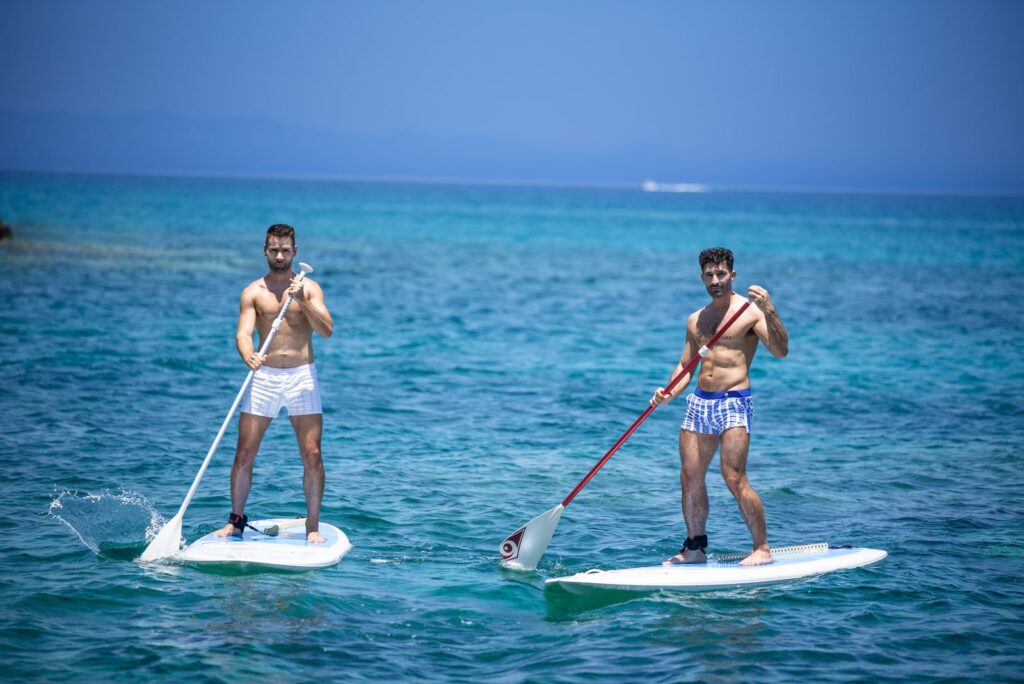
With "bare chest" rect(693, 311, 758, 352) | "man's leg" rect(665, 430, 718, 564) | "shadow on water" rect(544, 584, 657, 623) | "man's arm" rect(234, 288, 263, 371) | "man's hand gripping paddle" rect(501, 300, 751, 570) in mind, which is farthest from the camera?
"man's hand gripping paddle" rect(501, 300, 751, 570)

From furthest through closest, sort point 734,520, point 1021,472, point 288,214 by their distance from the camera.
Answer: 1. point 288,214
2. point 1021,472
3. point 734,520

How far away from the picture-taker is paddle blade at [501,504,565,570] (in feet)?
29.4

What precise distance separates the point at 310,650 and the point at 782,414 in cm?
991

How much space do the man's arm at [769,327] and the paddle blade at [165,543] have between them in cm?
469

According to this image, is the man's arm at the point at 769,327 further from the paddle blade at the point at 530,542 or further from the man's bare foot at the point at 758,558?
the paddle blade at the point at 530,542

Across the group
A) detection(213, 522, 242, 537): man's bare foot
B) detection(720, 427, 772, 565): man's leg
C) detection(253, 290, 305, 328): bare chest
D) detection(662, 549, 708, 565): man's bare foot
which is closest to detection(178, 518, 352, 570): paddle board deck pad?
detection(213, 522, 242, 537): man's bare foot

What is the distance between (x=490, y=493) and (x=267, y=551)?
310 centimetres

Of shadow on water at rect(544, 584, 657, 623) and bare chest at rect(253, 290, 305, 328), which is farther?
bare chest at rect(253, 290, 305, 328)

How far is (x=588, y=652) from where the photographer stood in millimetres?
7523

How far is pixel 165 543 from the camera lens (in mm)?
8883

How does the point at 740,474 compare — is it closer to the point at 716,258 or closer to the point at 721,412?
the point at 721,412

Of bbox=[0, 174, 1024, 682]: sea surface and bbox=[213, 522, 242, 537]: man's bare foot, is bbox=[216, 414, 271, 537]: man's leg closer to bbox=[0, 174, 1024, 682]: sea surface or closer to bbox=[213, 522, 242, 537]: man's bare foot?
bbox=[213, 522, 242, 537]: man's bare foot

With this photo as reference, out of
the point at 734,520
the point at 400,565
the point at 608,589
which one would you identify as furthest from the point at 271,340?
the point at 734,520

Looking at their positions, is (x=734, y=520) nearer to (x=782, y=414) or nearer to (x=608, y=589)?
(x=608, y=589)
